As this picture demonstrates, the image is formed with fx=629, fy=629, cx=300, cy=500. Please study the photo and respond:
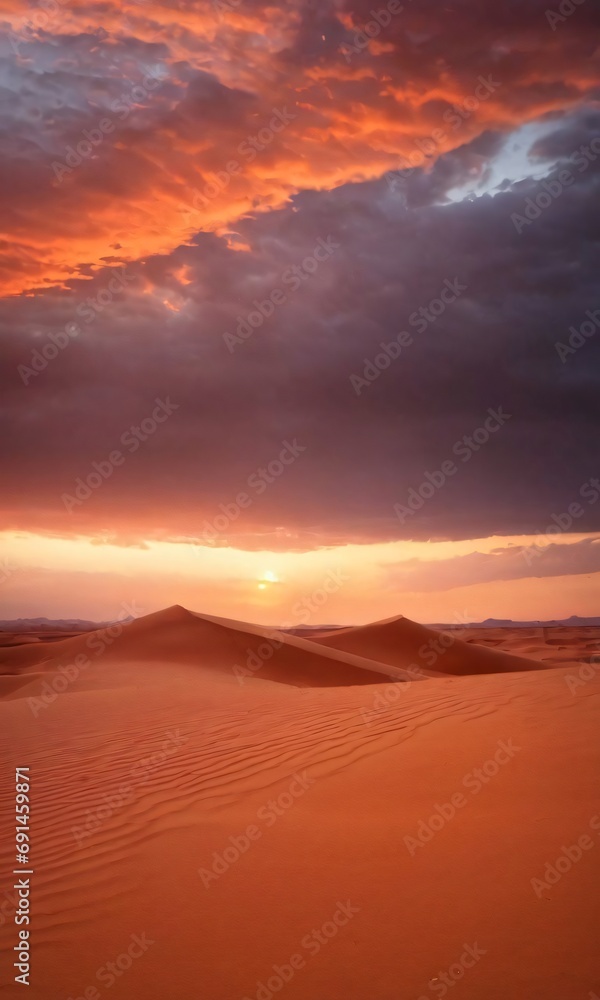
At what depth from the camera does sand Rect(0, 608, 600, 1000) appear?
318cm

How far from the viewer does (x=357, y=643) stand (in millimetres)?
29328

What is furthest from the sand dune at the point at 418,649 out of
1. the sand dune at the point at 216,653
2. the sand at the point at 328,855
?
the sand at the point at 328,855

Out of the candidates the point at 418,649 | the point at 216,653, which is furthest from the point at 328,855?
the point at 418,649

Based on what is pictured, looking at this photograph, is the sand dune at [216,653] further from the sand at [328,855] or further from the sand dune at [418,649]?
the sand at [328,855]

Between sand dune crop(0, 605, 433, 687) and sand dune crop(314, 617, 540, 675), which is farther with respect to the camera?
sand dune crop(314, 617, 540, 675)

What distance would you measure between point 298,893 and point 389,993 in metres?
1.02

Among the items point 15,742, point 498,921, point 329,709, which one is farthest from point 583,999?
point 15,742

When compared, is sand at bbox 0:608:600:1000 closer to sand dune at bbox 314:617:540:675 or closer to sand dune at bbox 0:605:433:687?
sand dune at bbox 0:605:433:687

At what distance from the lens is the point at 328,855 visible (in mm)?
4301

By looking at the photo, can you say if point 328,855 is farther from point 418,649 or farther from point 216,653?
point 418,649

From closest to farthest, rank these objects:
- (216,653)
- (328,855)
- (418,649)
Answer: (328,855)
(216,653)
(418,649)

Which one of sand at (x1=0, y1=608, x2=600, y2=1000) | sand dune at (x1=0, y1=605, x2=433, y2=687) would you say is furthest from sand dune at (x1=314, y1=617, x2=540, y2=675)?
sand at (x1=0, y1=608, x2=600, y2=1000)

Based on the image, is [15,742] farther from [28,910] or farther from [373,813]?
[373,813]

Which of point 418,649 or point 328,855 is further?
point 418,649
